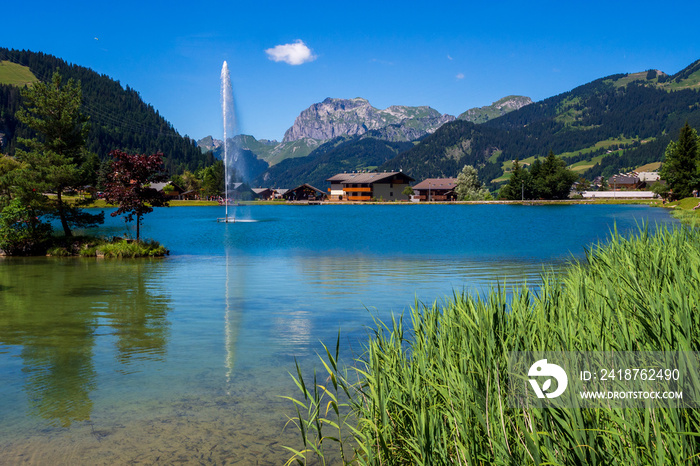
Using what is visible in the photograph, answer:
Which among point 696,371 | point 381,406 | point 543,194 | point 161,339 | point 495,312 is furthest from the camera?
point 543,194

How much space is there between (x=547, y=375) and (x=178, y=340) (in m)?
10.9

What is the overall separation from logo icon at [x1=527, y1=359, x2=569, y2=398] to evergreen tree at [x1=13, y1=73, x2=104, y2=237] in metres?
36.5

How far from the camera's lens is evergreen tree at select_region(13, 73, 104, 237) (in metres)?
34.2

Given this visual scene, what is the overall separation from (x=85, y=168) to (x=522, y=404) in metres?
37.8

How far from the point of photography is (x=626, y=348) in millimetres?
4980

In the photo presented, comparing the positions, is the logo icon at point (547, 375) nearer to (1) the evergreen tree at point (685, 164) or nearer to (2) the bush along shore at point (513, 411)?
(2) the bush along shore at point (513, 411)

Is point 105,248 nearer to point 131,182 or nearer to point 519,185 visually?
point 131,182

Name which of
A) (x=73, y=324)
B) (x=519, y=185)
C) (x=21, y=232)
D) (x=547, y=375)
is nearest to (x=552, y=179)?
(x=519, y=185)

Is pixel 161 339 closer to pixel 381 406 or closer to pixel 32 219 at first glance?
pixel 381 406

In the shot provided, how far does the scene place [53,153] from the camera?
35.2 meters

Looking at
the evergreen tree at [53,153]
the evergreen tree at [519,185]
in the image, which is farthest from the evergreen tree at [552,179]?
the evergreen tree at [53,153]

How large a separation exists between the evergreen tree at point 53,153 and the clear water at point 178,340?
16.1 feet

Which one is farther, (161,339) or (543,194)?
(543,194)

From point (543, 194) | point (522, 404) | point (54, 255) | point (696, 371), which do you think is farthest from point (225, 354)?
point (543, 194)
